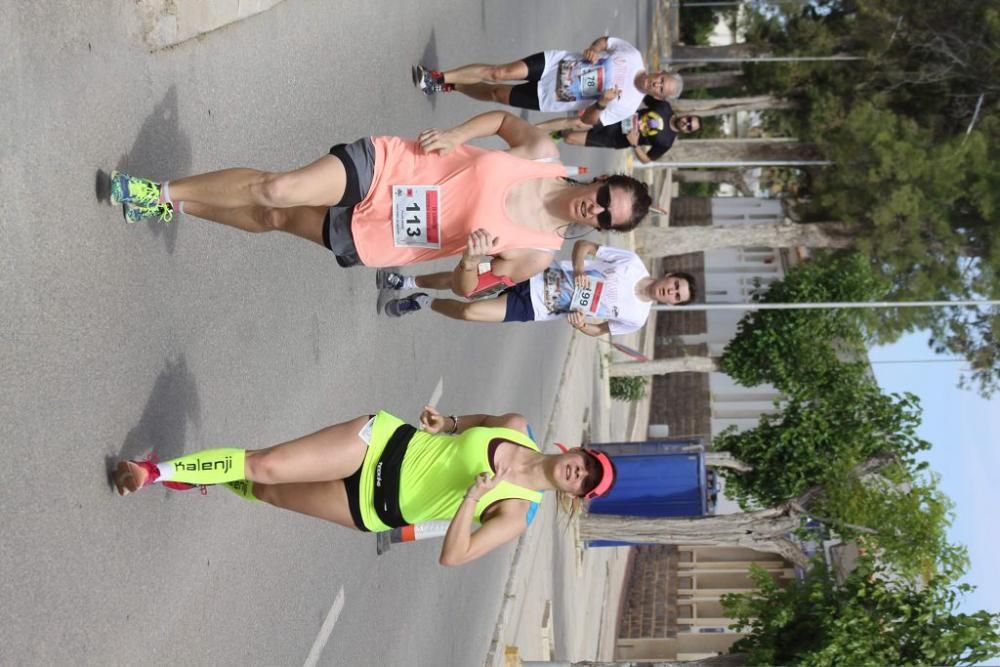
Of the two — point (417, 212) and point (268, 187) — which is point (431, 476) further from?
point (268, 187)

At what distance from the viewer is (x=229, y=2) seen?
6.24 metres

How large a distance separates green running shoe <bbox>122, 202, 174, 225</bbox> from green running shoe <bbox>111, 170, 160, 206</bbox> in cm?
2

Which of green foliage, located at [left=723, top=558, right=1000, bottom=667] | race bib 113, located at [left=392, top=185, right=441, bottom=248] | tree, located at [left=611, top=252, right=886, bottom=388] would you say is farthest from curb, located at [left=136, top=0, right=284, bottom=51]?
tree, located at [left=611, top=252, right=886, bottom=388]

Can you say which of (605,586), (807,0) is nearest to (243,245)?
(605,586)

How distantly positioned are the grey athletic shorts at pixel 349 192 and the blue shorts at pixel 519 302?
2791 millimetres

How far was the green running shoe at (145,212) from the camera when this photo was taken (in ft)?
17.2

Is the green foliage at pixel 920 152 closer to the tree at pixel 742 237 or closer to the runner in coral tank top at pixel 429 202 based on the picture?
the tree at pixel 742 237

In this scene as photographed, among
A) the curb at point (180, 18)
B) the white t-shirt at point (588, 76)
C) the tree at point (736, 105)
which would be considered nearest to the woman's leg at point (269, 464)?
the curb at point (180, 18)

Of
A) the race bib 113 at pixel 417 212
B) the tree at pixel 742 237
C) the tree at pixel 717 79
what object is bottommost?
the tree at pixel 742 237

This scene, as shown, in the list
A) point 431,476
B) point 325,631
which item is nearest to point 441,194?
point 431,476

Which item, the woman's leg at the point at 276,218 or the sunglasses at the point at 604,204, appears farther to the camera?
the woman's leg at the point at 276,218

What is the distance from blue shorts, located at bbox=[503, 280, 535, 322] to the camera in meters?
8.56

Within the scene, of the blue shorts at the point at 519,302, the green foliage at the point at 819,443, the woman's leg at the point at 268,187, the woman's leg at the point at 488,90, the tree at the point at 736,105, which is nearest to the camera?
the woman's leg at the point at 268,187

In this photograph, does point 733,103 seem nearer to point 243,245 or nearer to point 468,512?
point 243,245
